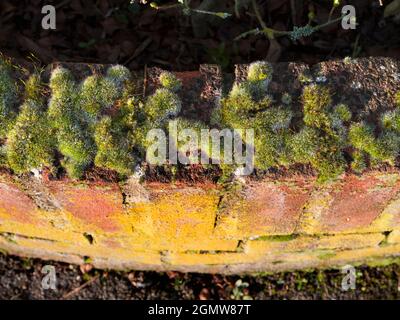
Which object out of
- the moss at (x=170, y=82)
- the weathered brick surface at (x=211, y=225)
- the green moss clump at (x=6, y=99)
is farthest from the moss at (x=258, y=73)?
the green moss clump at (x=6, y=99)

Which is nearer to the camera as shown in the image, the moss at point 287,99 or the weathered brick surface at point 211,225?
the moss at point 287,99

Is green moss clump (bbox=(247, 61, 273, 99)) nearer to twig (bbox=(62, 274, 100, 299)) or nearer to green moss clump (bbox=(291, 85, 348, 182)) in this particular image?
green moss clump (bbox=(291, 85, 348, 182))

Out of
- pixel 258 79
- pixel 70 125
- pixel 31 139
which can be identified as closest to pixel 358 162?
pixel 258 79

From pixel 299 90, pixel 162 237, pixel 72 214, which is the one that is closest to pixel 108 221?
pixel 72 214

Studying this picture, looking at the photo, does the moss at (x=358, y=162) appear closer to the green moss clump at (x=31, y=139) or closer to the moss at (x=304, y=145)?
the moss at (x=304, y=145)

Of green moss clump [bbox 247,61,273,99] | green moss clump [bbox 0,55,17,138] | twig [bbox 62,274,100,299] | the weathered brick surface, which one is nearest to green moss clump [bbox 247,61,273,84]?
green moss clump [bbox 247,61,273,99]
